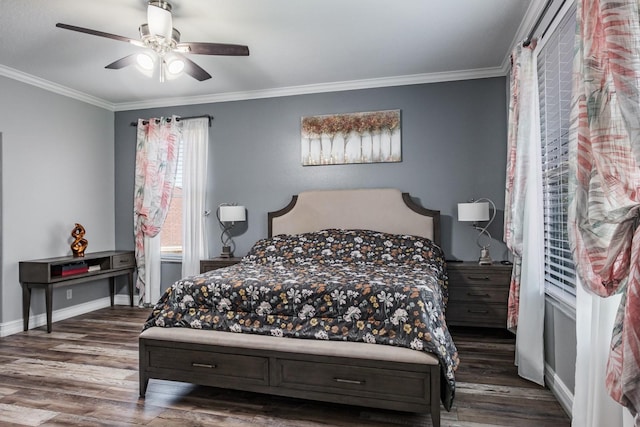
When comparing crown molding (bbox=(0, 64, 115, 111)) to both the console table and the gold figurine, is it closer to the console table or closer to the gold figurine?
the gold figurine

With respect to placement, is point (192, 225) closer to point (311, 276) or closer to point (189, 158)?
point (189, 158)

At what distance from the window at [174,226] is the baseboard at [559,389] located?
13.8 ft

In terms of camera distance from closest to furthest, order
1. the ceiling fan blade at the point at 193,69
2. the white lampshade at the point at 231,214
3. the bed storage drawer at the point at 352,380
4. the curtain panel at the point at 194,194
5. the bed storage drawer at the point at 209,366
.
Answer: the bed storage drawer at the point at 352,380, the bed storage drawer at the point at 209,366, the ceiling fan blade at the point at 193,69, the white lampshade at the point at 231,214, the curtain panel at the point at 194,194

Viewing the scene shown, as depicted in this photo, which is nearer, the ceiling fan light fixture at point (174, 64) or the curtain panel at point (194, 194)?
the ceiling fan light fixture at point (174, 64)

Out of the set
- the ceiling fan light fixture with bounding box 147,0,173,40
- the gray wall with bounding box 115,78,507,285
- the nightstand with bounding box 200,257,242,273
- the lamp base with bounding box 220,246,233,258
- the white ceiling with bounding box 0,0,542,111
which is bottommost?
the nightstand with bounding box 200,257,242,273

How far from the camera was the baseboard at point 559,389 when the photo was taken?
238 cm

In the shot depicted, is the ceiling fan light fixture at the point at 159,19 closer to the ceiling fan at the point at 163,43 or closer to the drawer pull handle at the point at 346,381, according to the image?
the ceiling fan at the point at 163,43

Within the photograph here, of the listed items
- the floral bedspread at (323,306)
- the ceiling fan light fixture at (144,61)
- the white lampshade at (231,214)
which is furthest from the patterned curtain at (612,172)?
the white lampshade at (231,214)

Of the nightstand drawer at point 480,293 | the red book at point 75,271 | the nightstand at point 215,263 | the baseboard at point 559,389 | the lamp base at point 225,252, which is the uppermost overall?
the lamp base at point 225,252

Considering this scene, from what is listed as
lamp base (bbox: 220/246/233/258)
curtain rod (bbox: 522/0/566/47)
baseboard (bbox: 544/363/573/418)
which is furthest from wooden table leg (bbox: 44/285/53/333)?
curtain rod (bbox: 522/0/566/47)

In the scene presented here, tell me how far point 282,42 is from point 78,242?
10.7 feet

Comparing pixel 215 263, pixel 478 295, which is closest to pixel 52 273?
pixel 215 263

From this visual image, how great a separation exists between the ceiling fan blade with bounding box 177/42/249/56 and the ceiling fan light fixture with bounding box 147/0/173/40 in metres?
0.14

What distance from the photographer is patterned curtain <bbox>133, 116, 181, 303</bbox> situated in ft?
16.8
